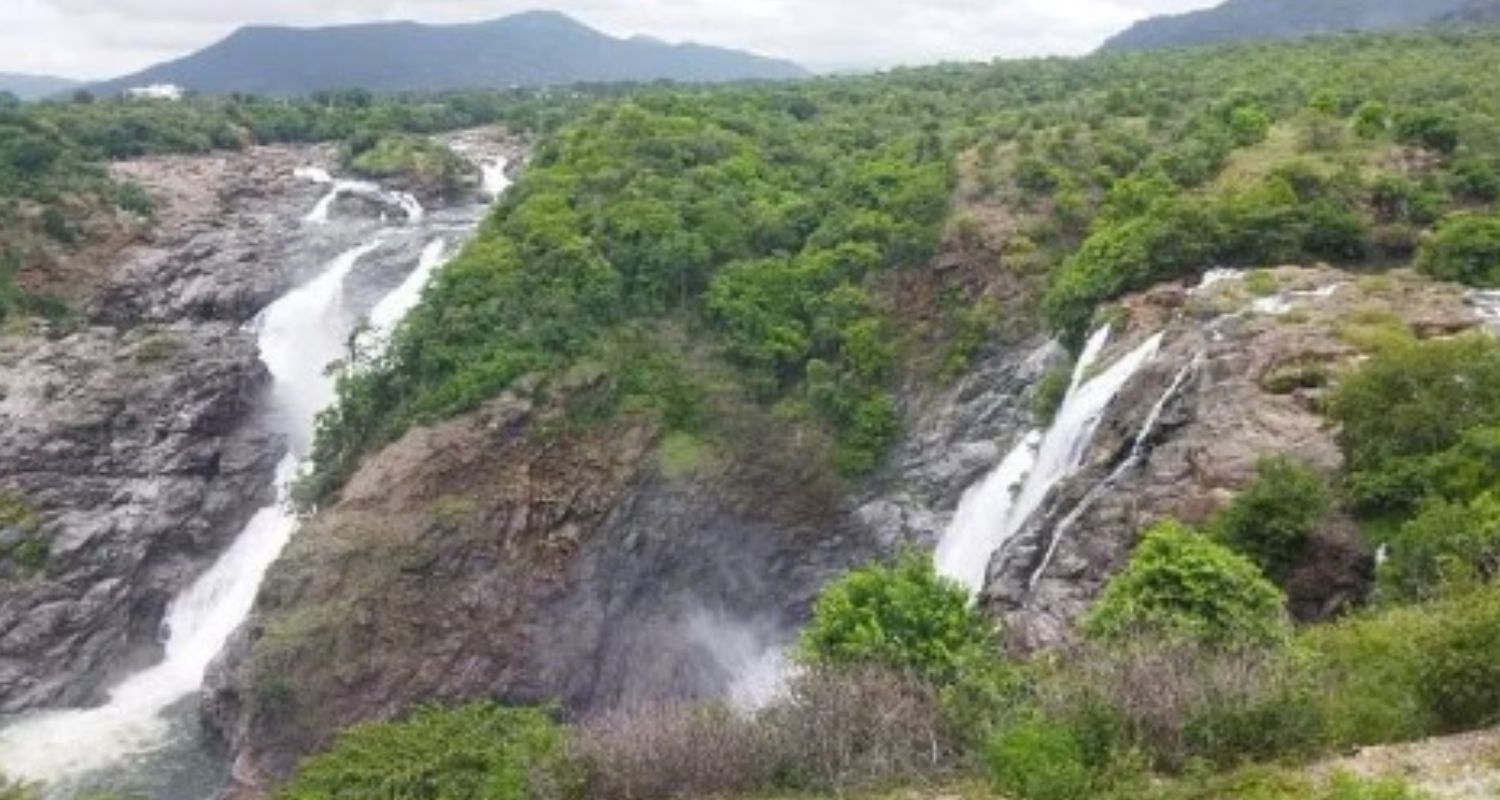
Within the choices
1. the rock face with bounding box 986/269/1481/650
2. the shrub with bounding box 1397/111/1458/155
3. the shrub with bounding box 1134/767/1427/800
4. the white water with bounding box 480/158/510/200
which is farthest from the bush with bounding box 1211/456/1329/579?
the white water with bounding box 480/158/510/200

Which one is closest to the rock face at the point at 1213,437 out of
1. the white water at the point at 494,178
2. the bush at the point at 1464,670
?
the bush at the point at 1464,670

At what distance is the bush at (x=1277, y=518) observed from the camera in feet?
85.3

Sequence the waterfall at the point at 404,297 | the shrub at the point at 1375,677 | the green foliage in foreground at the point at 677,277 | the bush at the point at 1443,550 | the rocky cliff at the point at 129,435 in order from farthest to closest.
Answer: the waterfall at the point at 404,297, the green foliage in foreground at the point at 677,277, the rocky cliff at the point at 129,435, the bush at the point at 1443,550, the shrub at the point at 1375,677

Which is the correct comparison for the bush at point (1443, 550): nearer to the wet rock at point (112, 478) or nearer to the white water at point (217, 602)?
the white water at point (217, 602)

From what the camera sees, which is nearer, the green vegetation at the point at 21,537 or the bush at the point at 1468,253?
the bush at the point at 1468,253

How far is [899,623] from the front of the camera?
25984 mm

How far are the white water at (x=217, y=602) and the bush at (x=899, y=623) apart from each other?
20827 millimetres

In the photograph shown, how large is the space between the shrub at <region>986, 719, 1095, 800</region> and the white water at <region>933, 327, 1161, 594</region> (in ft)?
49.5

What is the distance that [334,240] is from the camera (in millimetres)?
62344

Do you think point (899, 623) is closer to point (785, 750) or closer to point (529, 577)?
point (785, 750)

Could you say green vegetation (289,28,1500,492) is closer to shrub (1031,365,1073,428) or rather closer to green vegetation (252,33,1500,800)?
green vegetation (252,33,1500,800)

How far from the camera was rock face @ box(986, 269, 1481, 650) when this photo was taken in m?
27.8

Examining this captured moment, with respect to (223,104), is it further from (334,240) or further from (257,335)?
(257,335)

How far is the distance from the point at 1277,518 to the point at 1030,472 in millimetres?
10537
